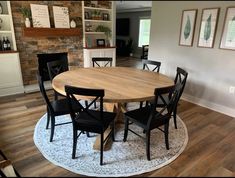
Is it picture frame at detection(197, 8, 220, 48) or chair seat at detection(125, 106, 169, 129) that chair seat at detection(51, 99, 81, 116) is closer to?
chair seat at detection(125, 106, 169, 129)

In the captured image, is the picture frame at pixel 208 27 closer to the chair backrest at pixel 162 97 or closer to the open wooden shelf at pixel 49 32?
the chair backrest at pixel 162 97

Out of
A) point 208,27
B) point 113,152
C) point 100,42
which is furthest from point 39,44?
point 208,27

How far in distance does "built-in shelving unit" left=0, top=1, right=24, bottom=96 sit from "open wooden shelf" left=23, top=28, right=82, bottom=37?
→ 28cm

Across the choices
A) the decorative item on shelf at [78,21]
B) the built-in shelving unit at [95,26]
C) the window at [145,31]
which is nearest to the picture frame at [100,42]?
the built-in shelving unit at [95,26]

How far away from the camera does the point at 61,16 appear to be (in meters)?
3.99

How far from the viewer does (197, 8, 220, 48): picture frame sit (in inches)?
115

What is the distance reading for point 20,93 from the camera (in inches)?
145

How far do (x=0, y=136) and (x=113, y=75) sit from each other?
5.35 ft

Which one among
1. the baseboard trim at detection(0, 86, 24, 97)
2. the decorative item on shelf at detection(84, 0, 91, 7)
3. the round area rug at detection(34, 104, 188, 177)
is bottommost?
the round area rug at detection(34, 104, 188, 177)

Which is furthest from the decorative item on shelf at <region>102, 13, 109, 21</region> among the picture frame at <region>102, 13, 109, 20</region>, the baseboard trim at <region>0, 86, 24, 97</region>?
the baseboard trim at <region>0, 86, 24, 97</region>

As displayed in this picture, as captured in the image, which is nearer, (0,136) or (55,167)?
(55,167)

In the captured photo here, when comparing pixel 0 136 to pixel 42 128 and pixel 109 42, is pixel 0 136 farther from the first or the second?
pixel 109 42

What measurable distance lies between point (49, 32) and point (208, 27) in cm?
304

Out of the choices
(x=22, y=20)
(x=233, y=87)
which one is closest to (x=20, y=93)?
(x=22, y=20)
